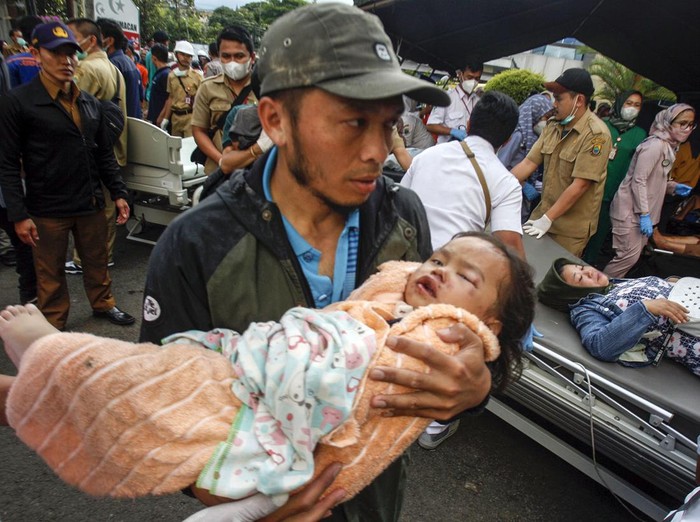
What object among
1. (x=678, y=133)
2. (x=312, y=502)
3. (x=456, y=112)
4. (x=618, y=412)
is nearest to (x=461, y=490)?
(x=618, y=412)

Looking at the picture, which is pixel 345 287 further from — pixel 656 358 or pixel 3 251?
pixel 3 251

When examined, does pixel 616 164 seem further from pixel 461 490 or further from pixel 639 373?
pixel 461 490

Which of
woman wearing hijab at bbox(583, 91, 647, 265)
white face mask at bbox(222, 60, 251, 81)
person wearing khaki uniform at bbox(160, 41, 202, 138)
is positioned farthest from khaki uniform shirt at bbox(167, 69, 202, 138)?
woman wearing hijab at bbox(583, 91, 647, 265)

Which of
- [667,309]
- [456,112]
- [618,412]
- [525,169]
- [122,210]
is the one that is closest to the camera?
[618,412]

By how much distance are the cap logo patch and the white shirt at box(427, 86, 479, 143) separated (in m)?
5.48

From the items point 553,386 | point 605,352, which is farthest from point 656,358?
point 553,386

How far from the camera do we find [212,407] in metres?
1.01

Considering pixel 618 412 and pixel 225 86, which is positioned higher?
pixel 225 86

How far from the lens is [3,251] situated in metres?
4.90

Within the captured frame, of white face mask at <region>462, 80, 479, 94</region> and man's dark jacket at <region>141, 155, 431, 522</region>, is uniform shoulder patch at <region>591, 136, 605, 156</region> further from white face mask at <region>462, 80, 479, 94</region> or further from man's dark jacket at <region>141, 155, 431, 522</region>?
man's dark jacket at <region>141, 155, 431, 522</region>

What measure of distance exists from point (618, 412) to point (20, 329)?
2838 mm

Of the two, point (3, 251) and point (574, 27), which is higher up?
point (574, 27)

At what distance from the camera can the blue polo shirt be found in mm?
1273

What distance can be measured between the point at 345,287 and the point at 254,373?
0.45 m
